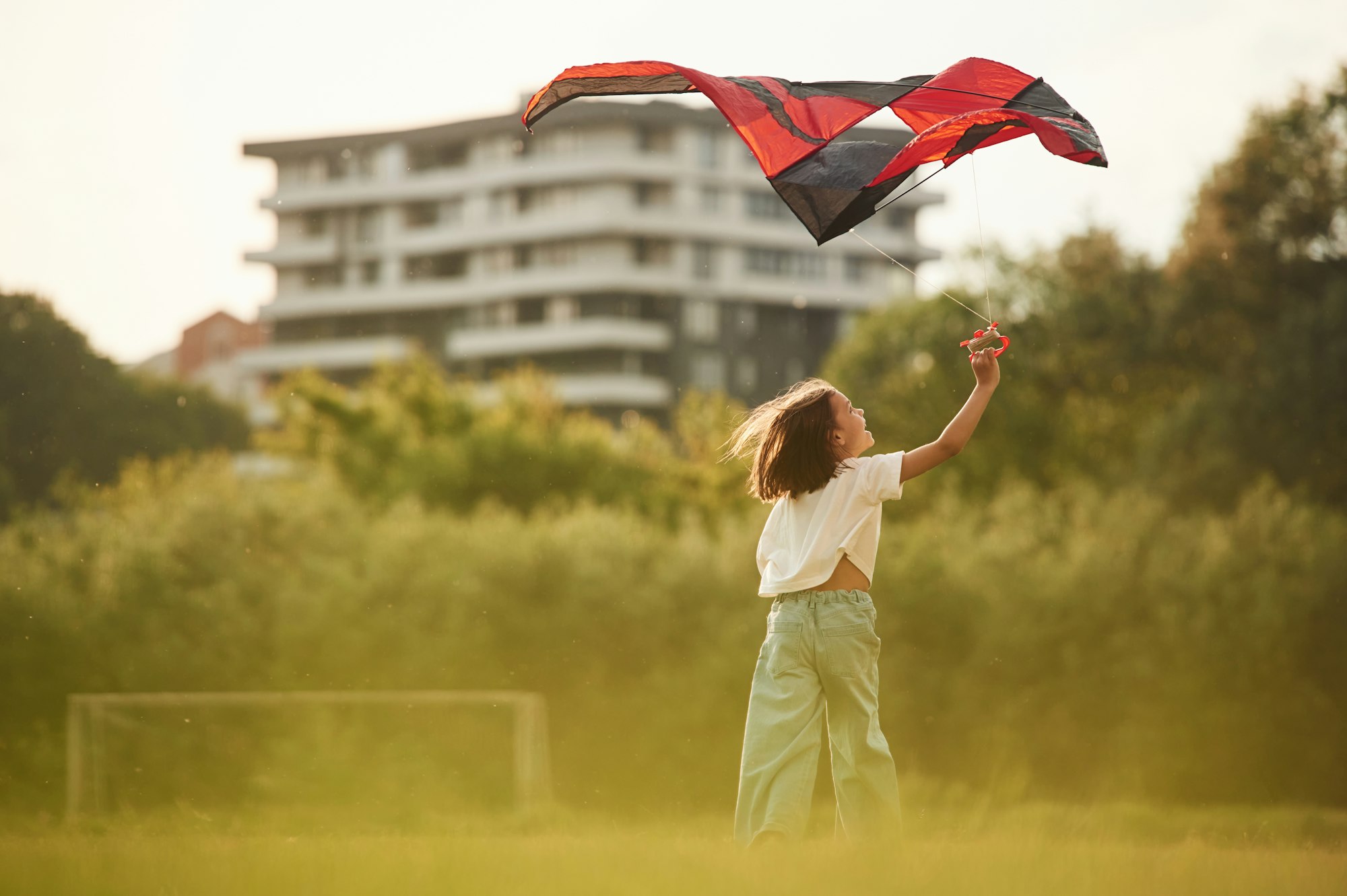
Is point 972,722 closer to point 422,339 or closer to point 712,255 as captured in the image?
point 422,339

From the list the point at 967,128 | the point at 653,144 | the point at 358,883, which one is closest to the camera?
the point at 358,883

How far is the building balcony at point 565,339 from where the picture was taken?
48344 mm

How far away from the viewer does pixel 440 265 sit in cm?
5359

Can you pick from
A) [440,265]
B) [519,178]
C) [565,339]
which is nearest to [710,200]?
[519,178]

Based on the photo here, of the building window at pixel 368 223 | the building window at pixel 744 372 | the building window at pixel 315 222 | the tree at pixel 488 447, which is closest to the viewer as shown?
the tree at pixel 488 447

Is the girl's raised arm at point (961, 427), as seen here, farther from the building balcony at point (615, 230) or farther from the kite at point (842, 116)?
the building balcony at point (615, 230)

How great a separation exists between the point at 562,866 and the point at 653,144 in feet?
160

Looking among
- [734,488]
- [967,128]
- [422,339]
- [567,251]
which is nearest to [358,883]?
[967,128]

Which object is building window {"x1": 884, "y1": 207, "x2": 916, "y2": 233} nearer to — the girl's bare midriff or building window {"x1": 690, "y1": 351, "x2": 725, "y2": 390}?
building window {"x1": 690, "y1": 351, "x2": 725, "y2": 390}

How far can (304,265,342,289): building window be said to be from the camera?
54438 millimetres

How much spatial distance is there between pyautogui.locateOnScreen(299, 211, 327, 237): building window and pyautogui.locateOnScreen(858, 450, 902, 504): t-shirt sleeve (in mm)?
53117

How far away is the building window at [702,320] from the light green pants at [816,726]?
4225 cm

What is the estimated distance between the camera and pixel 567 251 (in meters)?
50.4

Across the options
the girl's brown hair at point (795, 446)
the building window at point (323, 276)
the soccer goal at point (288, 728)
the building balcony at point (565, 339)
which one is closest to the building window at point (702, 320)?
the building balcony at point (565, 339)
